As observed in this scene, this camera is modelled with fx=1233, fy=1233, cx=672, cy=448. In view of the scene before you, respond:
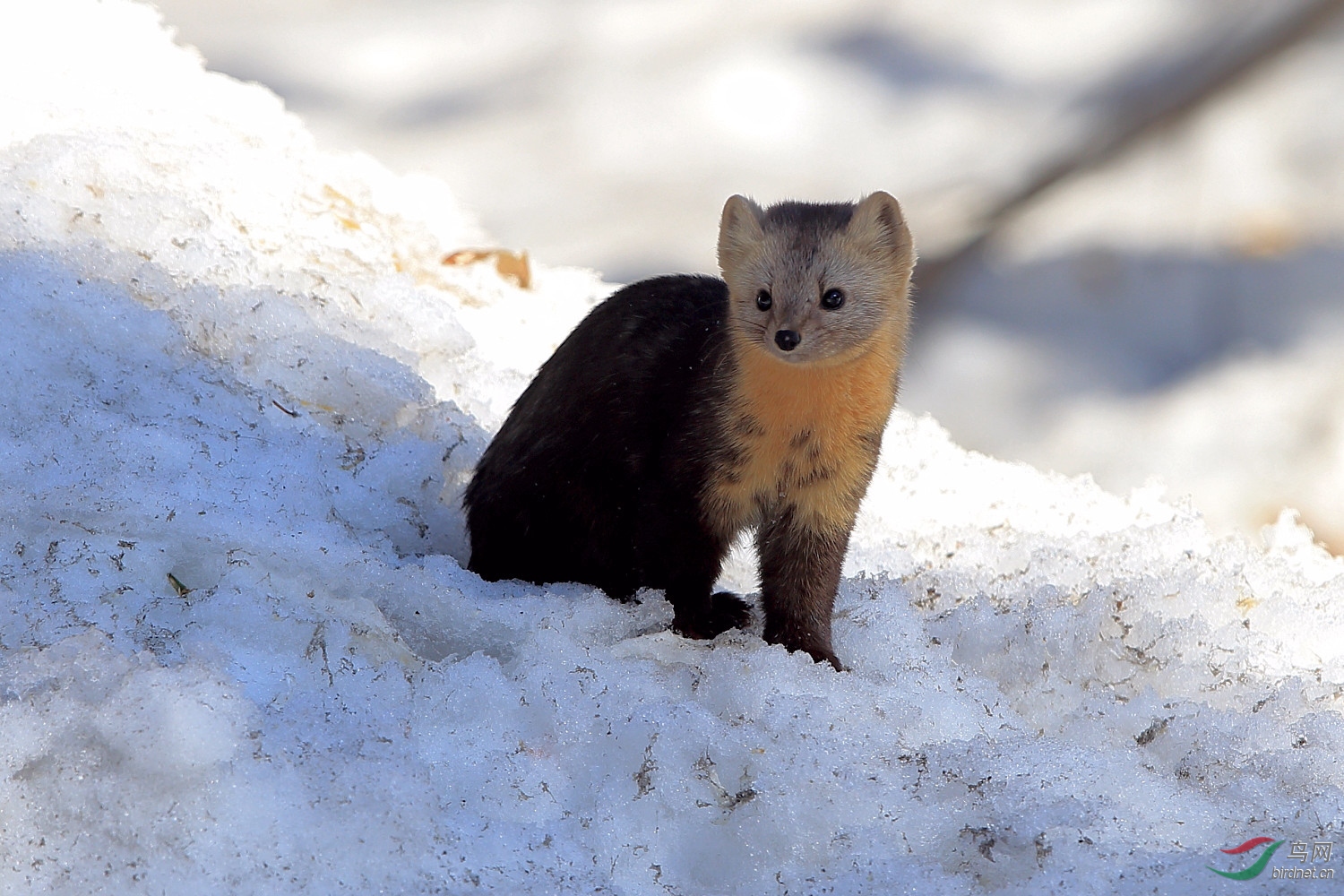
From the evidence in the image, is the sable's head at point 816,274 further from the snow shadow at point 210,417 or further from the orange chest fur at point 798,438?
the snow shadow at point 210,417

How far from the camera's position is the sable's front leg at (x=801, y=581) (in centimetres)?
316

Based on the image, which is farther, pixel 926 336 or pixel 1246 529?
pixel 926 336

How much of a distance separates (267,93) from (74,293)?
2725 mm

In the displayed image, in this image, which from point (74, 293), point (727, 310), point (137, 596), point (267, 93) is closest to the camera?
point (137, 596)

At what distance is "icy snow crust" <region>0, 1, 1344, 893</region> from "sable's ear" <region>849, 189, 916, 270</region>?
94 centimetres

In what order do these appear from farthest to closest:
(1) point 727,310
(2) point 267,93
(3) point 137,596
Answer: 1. (2) point 267,93
2. (1) point 727,310
3. (3) point 137,596

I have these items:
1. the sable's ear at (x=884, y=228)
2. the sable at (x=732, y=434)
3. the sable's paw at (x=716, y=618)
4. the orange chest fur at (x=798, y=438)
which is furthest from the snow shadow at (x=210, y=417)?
the sable's ear at (x=884, y=228)

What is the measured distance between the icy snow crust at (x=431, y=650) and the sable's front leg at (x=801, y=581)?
0.45 feet

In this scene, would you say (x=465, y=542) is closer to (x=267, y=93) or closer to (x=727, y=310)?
(x=727, y=310)

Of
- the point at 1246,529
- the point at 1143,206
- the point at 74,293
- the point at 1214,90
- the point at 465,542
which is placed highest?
the point at 1214,90

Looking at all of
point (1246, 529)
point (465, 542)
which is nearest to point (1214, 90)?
point (1246, 529)

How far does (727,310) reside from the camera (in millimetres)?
3348

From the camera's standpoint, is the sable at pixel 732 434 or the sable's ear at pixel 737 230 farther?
the sable's ear at pixel 737 230

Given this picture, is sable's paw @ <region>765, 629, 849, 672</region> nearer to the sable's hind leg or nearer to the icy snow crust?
the icy snow crust
